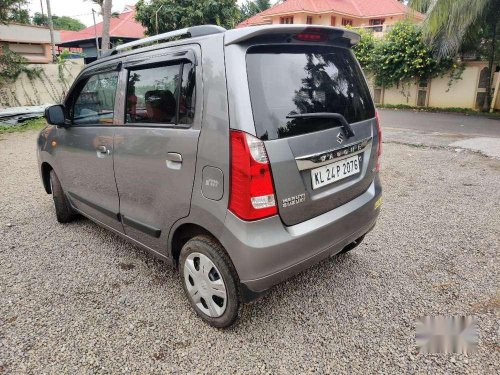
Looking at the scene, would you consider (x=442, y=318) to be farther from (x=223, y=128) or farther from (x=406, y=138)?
(x=406, y=138)

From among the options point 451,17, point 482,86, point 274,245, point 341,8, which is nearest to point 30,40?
point 341,8

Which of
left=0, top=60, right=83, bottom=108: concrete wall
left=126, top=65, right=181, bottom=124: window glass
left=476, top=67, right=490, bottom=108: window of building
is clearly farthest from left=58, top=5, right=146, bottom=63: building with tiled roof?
left=126, top=65, right=181, bottom=124: window glass

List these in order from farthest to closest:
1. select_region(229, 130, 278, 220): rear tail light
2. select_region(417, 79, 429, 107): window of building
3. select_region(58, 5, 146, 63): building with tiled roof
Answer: select_region(58, 5, 146, 63): building with tiled roof, select_region(417, 79, 429, 107): window of building, select_region(229, 130, 278, 220): rear tail light

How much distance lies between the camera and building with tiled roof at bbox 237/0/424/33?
93.6 feet

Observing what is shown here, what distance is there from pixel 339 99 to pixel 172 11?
23057 millimetres

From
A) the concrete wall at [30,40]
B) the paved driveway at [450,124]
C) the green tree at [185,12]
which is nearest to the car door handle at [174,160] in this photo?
the paved driveway at [450,124]

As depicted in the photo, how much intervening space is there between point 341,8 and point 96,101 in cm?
3188

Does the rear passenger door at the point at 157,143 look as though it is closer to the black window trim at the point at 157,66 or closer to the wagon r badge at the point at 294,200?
the black window trim at the point at 157,66

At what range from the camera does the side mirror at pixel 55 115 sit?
330 centimetres

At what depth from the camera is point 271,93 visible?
2027mm

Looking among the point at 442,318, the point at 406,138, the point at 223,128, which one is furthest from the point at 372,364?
the point at 406,138

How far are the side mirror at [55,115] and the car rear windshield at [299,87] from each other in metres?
2.22

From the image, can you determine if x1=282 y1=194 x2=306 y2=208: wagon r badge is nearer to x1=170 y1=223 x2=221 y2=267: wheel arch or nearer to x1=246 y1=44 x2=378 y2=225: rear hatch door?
x1=246 y1=44 x2=378 y2=225: rear hatch door

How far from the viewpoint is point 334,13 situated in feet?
93.6
